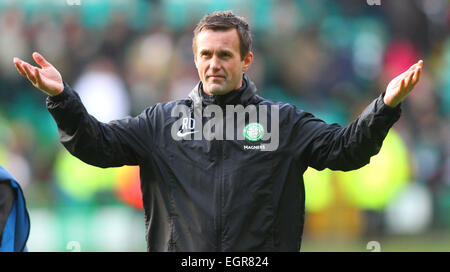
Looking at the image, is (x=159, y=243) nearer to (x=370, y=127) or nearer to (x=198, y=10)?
(x=370, y=127)

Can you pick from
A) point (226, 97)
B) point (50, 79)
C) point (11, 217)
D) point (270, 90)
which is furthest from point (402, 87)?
point (270, 90)

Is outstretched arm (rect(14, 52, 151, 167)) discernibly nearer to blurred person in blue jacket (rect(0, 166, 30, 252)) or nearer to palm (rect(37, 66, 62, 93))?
palm (rect(37, 66, 62, 93))

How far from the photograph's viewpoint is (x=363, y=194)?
839 centimetres

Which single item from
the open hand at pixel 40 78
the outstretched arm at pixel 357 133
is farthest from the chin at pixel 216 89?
the open hand at pixel 40 78

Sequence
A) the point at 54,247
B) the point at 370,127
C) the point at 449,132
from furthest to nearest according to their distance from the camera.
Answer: the point at 449,132 < the point at 54,247 < the point at 370,127

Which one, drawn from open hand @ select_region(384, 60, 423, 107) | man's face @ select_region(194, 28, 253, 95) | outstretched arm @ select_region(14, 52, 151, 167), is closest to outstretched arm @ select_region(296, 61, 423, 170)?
open hand @ select_region(384, 60, 423, 107)

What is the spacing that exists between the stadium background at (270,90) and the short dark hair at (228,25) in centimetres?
452

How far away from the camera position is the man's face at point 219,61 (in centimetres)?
358

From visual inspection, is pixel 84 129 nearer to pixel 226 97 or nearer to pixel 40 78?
pixel 40 78

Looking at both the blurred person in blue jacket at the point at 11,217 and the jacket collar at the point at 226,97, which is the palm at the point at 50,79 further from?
the jacket collar at the point at 226,97

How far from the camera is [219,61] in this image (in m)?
3.59

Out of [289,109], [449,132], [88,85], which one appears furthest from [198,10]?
[289,109]

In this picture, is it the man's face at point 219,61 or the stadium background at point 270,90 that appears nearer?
the man's face at point 219,61

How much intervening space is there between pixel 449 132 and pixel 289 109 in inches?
224
